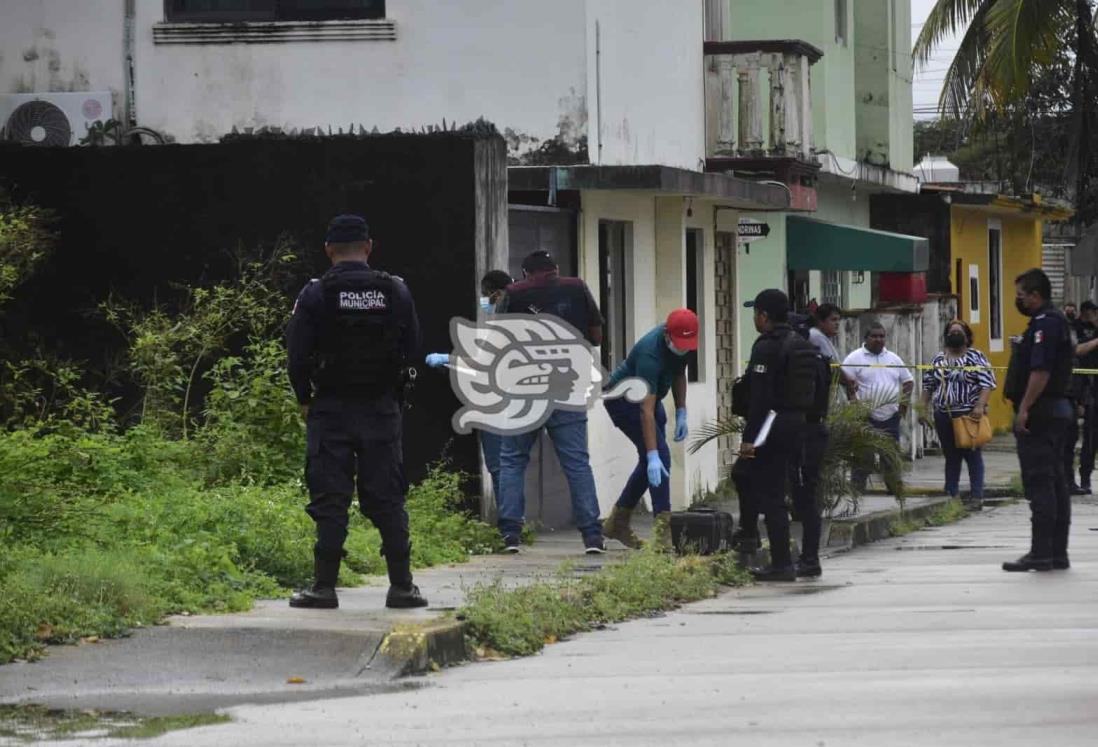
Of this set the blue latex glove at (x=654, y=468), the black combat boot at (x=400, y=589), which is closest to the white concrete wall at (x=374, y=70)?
the blue latex glove at (x=654, y=468)

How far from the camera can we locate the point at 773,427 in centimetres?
1297

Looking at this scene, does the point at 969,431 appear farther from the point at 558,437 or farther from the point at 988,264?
the point at 988,264

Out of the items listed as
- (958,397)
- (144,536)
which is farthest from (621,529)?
(958,397)

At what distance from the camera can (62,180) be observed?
1416cm

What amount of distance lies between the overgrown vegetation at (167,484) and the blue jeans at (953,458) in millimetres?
6938

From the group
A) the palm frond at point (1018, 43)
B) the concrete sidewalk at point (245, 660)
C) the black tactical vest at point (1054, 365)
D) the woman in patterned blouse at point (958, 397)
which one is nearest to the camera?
the concrete sidewalk at point (245, 660)

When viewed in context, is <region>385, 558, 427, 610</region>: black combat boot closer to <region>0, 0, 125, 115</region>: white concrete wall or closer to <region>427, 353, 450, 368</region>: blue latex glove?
<region>427, 353, 450, 368</region>: blue latex glove

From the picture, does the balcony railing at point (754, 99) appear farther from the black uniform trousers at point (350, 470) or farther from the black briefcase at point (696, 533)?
the black uniform trousers at point (350, 470)

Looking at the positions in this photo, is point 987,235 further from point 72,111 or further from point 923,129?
point 923,129

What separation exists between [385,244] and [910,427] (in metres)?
12.8

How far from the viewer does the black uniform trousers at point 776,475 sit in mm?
12984

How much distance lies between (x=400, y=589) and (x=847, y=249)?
1609 cm

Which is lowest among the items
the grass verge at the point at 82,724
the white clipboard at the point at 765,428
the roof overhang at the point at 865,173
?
the grass verge at the point at 82,724

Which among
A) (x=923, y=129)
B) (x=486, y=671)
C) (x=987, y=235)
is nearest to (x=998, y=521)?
(x=486, y=671)
